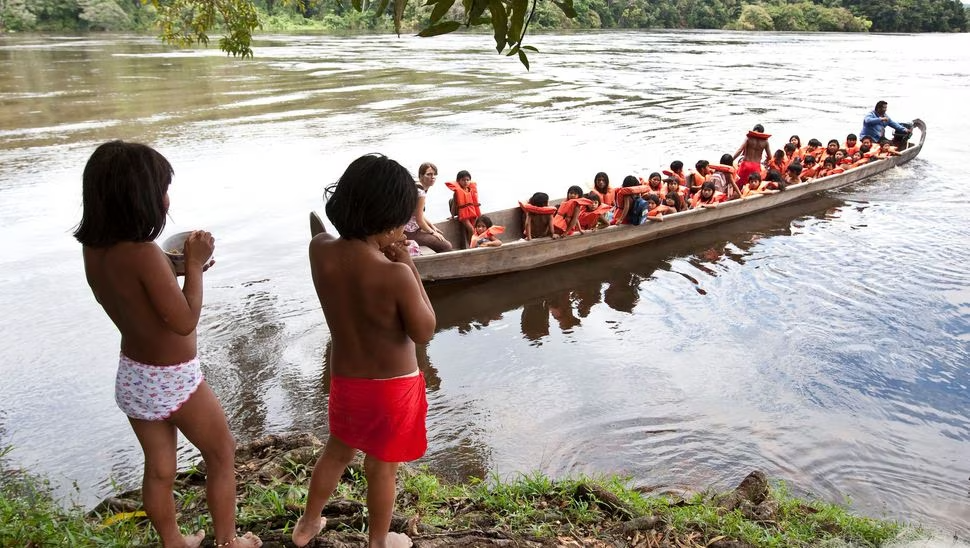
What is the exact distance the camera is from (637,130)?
1705cm

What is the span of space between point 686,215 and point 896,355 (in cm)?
332

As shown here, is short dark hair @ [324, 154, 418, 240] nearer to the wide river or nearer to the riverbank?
the riverbank

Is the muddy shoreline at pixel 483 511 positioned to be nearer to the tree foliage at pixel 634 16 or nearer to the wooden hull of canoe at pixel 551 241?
the wooden hull of canoe at pixel 551 241

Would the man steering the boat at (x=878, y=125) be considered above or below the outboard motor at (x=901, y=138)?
above

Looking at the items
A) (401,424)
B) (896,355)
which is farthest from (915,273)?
(401,424)

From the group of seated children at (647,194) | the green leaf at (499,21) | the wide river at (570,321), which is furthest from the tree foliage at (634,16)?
the green leaf at (499,21)

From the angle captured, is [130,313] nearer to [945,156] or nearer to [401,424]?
[401,424]

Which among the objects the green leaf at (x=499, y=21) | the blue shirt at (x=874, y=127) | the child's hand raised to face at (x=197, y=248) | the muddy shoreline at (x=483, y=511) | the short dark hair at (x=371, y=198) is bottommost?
the muddy shoreline at (x=483, y=511)

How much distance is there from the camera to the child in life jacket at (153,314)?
2148 millimetres

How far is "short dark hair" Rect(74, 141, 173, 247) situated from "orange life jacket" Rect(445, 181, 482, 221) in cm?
560

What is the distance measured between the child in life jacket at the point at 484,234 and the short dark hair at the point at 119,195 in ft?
17.8

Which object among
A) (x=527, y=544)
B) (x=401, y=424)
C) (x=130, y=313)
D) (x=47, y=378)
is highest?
(x=130, y=313)

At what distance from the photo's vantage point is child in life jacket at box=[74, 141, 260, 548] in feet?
7.05

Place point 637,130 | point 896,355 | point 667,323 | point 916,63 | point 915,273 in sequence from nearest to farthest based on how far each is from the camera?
point 896,355 → point 667,323 → point 915,273 → point 637,130 → point 916,63
